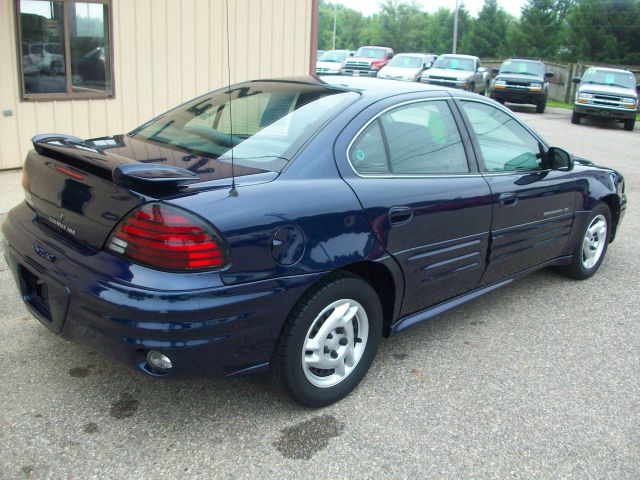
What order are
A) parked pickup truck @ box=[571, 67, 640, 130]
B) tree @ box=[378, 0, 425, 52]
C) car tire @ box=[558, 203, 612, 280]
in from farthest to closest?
tree @ box=[378, 0, 425, 52] < parked pickup truck @ box=[571, 67, 640, 130] < car tire @ box=[558, 203, 612, 280]

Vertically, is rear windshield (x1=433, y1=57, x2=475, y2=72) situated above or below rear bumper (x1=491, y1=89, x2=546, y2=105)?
above

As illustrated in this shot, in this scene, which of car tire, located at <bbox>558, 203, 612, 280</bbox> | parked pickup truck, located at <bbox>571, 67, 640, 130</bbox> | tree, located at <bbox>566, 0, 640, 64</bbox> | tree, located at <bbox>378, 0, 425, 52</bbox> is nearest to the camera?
car tire, located at <bbox>558, 203, 612, 280</bbox>

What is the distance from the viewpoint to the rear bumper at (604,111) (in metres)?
18.8

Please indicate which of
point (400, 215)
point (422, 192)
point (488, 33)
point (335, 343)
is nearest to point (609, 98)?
point (422, 192)

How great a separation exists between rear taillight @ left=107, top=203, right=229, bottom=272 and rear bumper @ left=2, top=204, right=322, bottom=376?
0.16ft

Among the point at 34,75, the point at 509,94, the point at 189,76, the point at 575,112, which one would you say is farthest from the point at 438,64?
the point at 34,75

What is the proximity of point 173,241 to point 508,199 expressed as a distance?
2.26 m

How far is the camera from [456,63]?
2327cm

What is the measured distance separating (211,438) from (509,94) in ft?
72.3

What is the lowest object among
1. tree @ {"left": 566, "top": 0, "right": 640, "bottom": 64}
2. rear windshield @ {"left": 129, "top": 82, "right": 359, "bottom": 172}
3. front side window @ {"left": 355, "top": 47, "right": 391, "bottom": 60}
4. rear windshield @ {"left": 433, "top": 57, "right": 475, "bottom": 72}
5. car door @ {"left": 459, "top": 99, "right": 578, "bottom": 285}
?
car door @ {"left": 459, "top": 99, "right": 578, "bottom": 285}

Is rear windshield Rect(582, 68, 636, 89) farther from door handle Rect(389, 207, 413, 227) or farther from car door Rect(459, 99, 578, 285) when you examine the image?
door handle Rect(389, 207, 413, 227)

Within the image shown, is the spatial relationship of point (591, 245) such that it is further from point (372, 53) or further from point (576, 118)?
point (372, 53)

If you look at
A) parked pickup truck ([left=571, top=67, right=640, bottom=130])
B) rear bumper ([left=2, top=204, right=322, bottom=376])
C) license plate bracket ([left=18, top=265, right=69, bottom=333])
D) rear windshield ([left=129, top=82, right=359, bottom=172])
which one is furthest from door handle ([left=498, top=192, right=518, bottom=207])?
parked pickup truck ([left=571, top=67, right=640, bottom=130])

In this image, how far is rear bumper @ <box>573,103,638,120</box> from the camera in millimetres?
18766
